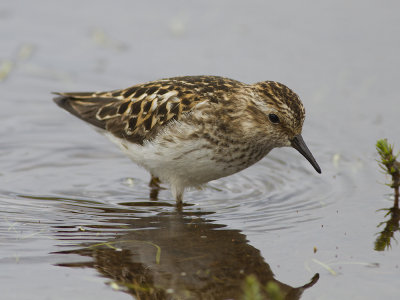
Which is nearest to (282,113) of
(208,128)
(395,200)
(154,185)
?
(208,128)

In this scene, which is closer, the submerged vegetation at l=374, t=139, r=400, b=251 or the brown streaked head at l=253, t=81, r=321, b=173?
the submerged vegetation at l=374, t=139, r=400, b=251

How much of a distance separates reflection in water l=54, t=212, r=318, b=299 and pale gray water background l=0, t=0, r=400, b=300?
0.13 m

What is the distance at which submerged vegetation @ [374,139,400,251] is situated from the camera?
27.9ft

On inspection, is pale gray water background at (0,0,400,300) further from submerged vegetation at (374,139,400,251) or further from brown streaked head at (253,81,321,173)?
brown streaked head at (253,81,321,173)

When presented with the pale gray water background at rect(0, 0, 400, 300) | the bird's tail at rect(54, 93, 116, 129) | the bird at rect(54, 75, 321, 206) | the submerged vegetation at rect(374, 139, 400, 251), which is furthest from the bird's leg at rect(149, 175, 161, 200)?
the submerged vegetation at rect(374, 139, 400, 251)

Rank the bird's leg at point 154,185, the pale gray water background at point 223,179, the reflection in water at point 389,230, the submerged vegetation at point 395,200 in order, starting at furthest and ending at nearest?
the bird's leg at point 154,185 → the submerged vegetation at point 395,200 → the reflection in water at point 389,230 → the pale gray water background at point 223,179

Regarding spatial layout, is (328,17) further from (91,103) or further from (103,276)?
(103,276)

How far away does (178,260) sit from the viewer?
7.96 meters

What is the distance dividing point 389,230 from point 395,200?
2.13 feet

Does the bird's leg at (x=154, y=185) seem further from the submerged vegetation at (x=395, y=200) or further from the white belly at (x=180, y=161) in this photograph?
the submerged vegetation at (x=395, y=200)

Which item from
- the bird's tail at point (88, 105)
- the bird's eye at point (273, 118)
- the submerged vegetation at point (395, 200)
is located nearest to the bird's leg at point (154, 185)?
the bird's tail at point (88, 105)

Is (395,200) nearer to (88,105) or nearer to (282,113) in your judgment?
(282,113)

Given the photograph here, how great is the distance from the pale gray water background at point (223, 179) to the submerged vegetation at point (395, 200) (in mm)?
126

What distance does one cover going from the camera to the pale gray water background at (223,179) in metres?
7.95
